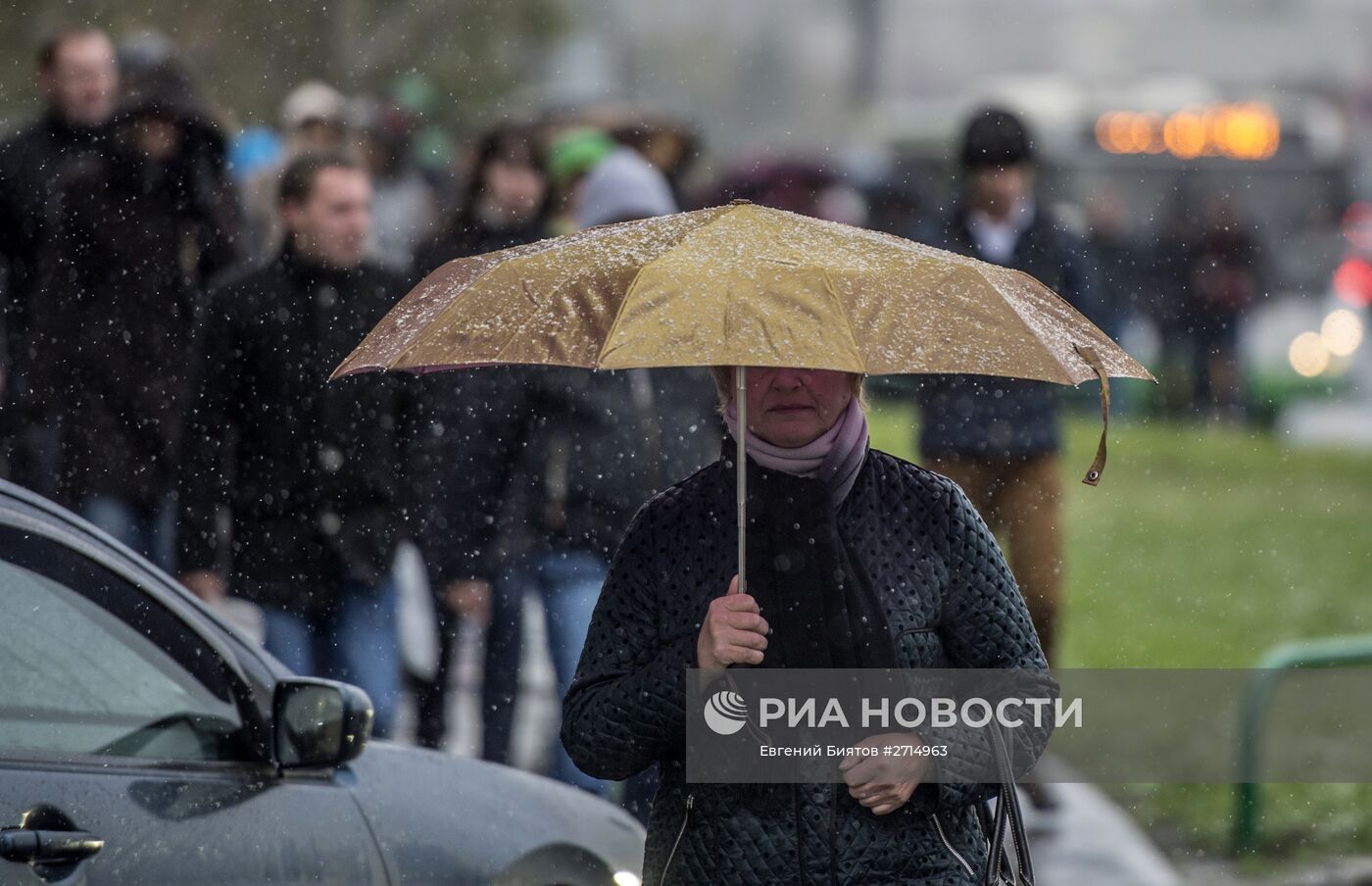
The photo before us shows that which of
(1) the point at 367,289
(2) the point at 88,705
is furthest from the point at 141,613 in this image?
(1) the point at 367,289

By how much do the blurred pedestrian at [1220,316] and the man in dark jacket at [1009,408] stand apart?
53.3 ft

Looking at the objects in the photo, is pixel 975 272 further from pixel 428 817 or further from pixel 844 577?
pixel 428 817

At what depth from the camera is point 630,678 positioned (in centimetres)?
358

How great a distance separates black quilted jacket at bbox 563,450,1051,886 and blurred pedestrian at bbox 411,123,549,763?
9.98ft

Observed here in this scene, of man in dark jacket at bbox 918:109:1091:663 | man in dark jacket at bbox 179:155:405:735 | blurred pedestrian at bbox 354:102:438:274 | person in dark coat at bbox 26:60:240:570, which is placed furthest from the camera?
blurred pedestrian at bbox 354:102:438:274

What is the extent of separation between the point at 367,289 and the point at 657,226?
9.90 feet

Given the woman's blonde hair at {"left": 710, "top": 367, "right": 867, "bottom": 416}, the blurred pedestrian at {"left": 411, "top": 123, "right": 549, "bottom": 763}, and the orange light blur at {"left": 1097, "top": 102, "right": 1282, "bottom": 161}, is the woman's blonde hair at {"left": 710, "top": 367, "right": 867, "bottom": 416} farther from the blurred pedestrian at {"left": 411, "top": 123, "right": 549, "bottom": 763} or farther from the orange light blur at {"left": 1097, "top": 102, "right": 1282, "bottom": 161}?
the orange light blur at {"left": 1097, "top": 102, "right": 1282, "bottom": 161}

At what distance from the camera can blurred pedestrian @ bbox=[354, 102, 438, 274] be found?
12008 mm

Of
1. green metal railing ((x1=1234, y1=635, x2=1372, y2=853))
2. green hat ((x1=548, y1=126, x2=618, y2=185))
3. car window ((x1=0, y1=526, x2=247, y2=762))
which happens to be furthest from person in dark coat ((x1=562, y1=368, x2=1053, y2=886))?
green hat ((x1=548, y1=126, x2=618, y2=185))

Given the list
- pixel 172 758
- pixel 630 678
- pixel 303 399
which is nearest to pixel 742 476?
pixel 630 678

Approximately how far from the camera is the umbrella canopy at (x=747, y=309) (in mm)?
3250

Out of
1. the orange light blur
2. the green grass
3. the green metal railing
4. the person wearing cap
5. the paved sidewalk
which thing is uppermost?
the orange light blur

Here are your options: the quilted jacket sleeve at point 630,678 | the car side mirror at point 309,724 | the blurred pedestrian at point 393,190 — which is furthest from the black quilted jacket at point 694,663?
the blurred pedestrian at point 393,190

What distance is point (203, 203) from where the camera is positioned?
7457mm
